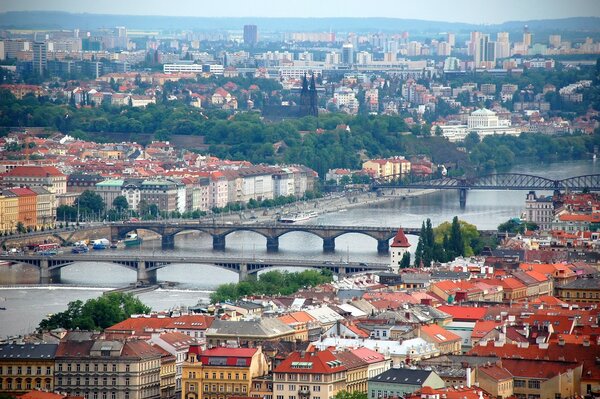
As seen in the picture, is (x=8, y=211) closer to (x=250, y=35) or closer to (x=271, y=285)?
(x=271, y=285)

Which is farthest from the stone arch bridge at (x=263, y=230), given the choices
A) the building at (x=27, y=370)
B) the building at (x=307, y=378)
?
the building at (x=307, y=378)

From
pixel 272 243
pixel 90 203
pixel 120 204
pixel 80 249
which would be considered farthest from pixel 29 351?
pixel 120 204

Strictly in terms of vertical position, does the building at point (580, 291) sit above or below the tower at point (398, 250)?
above

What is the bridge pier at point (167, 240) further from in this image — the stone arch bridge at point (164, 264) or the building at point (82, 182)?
the building at point (82, 182)

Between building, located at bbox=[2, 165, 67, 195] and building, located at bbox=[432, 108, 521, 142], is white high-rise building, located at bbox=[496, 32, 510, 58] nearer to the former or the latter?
building, located at bbox=[432, 108, 521, 142]

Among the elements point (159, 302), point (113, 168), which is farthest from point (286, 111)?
point (159, 302)

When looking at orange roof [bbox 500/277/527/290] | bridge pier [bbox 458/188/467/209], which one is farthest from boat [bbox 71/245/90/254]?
orange roof [bbox 500/277/527/290]

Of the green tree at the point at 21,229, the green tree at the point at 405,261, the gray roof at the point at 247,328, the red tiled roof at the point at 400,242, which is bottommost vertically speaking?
the green tree at the point at 21,229

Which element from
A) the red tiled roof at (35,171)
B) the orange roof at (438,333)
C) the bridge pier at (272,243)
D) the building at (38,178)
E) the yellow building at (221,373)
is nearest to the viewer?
the yellow building at (221,373)
